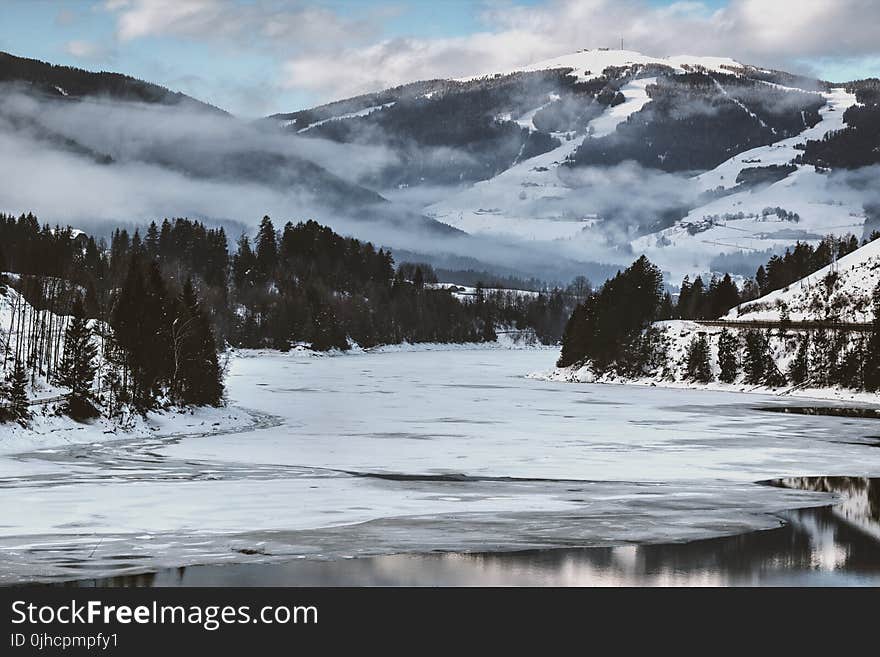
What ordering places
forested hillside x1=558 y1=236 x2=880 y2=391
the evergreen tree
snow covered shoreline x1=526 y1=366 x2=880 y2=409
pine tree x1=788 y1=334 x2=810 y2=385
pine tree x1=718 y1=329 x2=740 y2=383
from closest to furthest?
snow covered shoreline x1=526 y1=366 x2=880 y2=409
the evergreen tree
pine tree x1=788 y1=334 x2=810 y2=385
forested hillside x1=558 y1=236 x2=880 y2=391
pine tree x1=718 y1=329 x2=740 y2=383

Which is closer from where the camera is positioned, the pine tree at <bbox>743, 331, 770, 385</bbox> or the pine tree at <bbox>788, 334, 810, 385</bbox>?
the pine tree at <bbox>788, 334, 810, 385</bbox>

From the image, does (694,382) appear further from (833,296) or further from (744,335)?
(833,296)

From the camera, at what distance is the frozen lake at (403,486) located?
2925 centimetres

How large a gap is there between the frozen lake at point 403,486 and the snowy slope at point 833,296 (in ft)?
218

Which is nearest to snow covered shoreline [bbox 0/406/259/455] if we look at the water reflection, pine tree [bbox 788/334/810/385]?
the water reflection

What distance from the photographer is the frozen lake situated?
1152 inches

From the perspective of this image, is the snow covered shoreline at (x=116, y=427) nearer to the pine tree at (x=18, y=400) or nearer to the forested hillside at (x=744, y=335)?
the pine tree at (x=18, y=400)

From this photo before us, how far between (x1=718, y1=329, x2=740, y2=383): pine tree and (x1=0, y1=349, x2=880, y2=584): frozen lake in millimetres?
50516

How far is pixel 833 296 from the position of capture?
5915 inches

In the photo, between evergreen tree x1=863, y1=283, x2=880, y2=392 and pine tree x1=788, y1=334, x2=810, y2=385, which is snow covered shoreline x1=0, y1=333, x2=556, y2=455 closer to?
evergreen tree x1=863, y1=283, x2=880, y2=392
